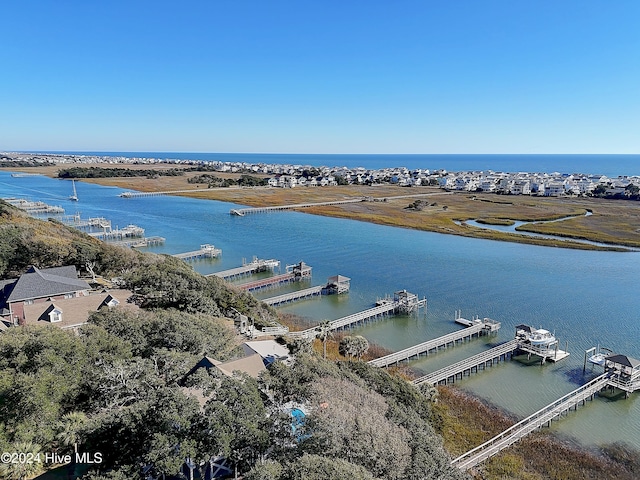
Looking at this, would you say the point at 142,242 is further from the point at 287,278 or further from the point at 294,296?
the point at 294,296

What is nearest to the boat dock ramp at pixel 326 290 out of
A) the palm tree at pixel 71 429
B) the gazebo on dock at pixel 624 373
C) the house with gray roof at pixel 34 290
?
the house with gray roof at pixel 34 290

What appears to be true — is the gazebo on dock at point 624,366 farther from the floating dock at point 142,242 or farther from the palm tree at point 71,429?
the floating dock at point 142,242

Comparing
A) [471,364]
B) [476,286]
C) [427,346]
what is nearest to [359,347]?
[427,346]

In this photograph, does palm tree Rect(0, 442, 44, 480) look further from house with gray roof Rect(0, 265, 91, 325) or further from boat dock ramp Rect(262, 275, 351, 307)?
boat dock ramp Rect(262, 275, 351, 307)

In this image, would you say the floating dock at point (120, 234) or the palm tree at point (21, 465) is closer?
the palm tree at point (21, 465)

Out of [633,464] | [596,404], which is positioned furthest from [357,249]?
[633,464]

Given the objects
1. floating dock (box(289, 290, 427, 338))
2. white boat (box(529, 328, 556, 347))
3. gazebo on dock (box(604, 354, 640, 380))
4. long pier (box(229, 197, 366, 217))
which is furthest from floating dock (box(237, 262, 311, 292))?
long pier (box(229, 197, 366, 217))

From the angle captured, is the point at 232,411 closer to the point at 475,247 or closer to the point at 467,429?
the point at 467,429

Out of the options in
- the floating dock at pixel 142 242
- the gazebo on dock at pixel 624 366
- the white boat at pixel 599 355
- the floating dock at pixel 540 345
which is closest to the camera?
the gazebo on dock at pixel 624 366
